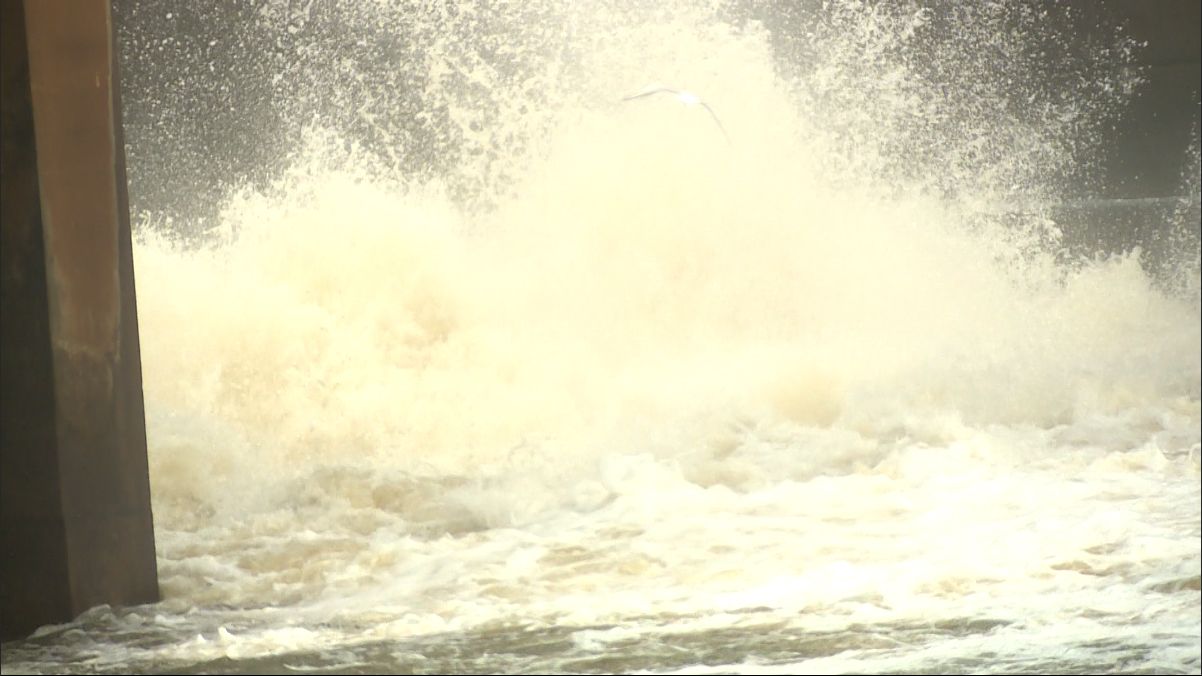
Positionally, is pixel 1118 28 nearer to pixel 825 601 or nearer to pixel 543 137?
pixel 543 137

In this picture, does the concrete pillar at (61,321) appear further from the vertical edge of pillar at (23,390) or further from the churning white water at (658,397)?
the churning white water at (658,397)

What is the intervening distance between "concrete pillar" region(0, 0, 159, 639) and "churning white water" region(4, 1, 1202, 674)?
8.1 inches

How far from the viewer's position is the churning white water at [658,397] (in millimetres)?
3551

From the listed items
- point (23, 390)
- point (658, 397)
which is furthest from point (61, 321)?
point (658, 397)

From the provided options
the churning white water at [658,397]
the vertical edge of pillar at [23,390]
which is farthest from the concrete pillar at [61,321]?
the churning white water at [658,397]

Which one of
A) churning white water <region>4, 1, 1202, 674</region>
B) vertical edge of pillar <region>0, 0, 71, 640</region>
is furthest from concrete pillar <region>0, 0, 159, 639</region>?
churning white water <region>4, 1, 1202, 674</region>

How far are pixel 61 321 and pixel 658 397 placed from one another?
14.1 ft

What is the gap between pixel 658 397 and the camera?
24.7 ft

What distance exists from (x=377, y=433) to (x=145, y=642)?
3152 millimetres

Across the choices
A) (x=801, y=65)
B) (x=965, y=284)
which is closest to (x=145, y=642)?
(x=965, y=284)

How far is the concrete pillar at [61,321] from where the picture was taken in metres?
3.58

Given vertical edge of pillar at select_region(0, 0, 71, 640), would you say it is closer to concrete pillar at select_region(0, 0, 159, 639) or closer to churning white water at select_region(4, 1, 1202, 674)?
concrete pillar at select_region(0, 0, 159, 639)

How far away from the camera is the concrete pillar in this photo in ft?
11.8

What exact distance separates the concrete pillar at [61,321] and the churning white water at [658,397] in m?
0.21
